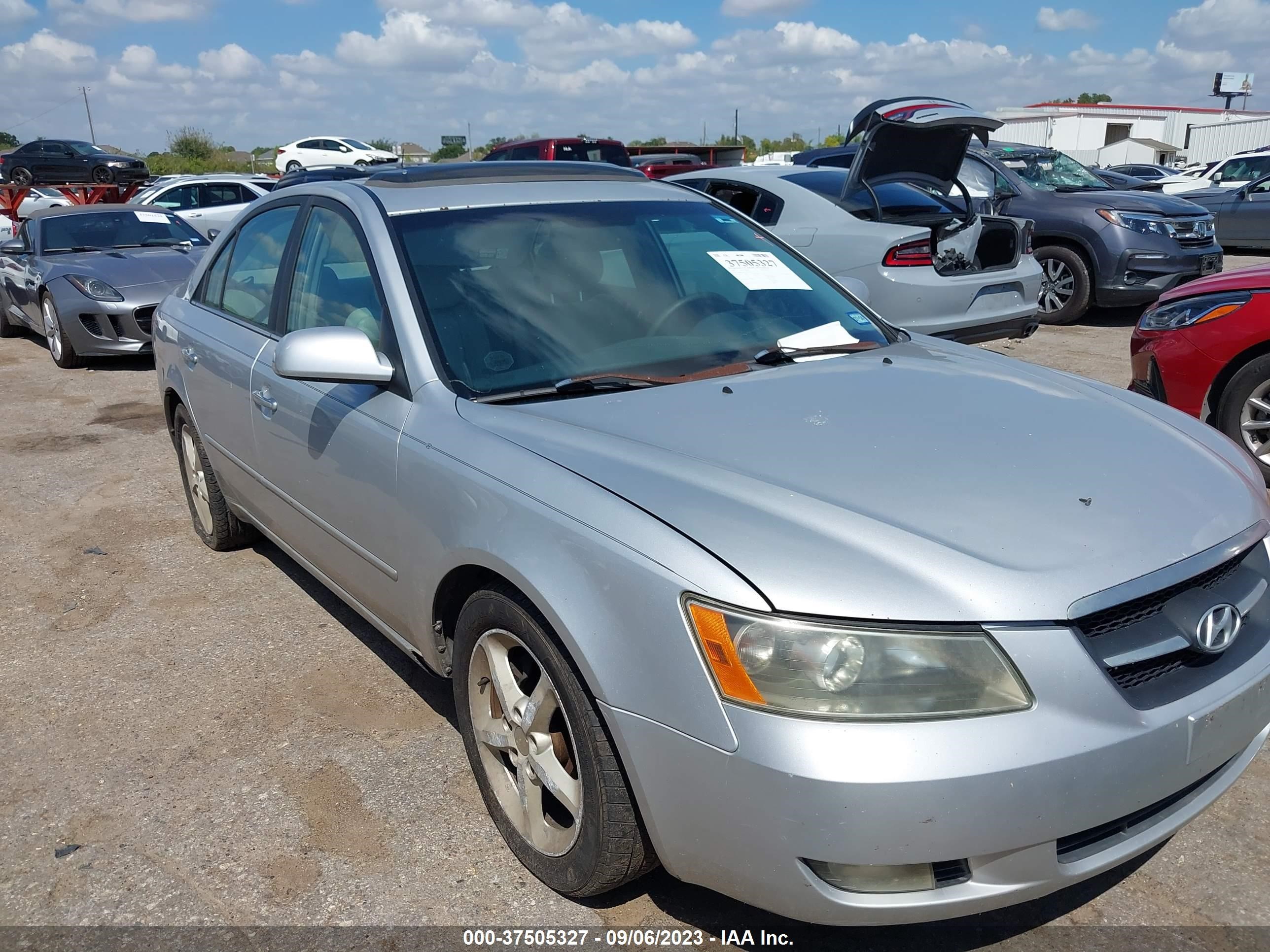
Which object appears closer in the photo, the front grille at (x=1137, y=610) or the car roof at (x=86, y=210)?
the front grille at (x=1137, y=610)

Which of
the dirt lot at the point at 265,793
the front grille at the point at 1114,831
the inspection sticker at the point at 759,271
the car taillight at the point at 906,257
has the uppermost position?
the inspection sticker at the point at 759,271

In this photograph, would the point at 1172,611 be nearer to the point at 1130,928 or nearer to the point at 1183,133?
the point at 1130,928

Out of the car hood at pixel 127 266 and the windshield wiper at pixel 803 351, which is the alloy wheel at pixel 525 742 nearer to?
the windshield wiper at pixel 803 351

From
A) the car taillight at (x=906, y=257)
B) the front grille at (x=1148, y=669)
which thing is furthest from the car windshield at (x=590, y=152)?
the front grille at (x=1148, y=669)

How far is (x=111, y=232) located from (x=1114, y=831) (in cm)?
1114

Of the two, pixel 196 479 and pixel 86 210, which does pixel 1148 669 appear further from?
pixel 86 210

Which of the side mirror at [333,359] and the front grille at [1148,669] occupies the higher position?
the side mirror at [333,359]

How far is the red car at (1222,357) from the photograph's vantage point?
502 cm

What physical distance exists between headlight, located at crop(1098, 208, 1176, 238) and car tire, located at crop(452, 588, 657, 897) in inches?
357

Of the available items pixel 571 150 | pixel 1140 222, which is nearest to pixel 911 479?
pixel 1140 222

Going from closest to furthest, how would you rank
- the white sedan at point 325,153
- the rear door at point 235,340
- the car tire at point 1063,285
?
1. the rear door at point 235,340
2. the car tire at point 1063,285
3. the white sedan at point 325,153

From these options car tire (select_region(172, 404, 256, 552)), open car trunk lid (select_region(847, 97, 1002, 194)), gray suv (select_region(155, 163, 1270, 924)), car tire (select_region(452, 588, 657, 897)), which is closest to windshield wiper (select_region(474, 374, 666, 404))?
gray suv (select_region(155, 163, 1270, 924))

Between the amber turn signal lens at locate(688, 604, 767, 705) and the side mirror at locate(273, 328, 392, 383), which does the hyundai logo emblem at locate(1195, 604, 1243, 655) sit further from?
the side mirror at locate(273, 328, 392, 383)

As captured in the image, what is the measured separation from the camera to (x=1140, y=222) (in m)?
9.70
